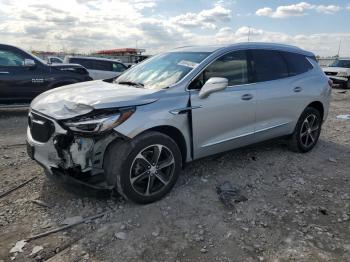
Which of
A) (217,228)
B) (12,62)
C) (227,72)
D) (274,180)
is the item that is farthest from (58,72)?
(217,228)

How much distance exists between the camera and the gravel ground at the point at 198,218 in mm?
3324

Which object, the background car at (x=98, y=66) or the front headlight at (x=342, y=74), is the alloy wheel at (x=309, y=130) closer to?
the background car at (x=98, y=66)

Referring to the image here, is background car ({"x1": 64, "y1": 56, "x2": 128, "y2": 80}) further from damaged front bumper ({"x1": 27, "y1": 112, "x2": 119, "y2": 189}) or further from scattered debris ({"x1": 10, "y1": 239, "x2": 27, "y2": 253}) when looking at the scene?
scattered debris ({"x1": 10, "y1": 239, "x2": 27, "y2": 253})

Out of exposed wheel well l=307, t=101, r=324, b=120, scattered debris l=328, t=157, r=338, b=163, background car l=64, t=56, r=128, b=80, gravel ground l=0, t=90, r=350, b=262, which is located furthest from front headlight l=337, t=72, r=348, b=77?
gravel ground l=0, t=90, r=350, b=262

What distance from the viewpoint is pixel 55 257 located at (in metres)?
3.20

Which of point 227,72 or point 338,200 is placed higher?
point 227,72

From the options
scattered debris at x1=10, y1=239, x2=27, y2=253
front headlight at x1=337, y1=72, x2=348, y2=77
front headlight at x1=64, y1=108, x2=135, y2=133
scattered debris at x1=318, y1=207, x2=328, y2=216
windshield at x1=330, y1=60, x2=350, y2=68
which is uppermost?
front headlight at x1=64, y1=108, x2=135, y2=133

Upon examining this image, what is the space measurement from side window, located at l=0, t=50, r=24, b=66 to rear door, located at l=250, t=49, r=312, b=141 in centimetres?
621

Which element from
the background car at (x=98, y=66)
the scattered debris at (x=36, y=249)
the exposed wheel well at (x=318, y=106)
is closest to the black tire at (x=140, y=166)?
the scattered debris at (x=36, y=249)

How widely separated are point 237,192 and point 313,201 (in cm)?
89

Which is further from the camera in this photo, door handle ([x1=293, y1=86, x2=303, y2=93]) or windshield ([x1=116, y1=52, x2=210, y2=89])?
door handle ([x1=293, y1=86, x2=303, y2=93])

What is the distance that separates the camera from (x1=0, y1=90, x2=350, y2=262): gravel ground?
10.9 ft

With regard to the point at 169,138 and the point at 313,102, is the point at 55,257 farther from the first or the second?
the point at 313,102

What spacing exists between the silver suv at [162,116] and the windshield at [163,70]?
2 cm
